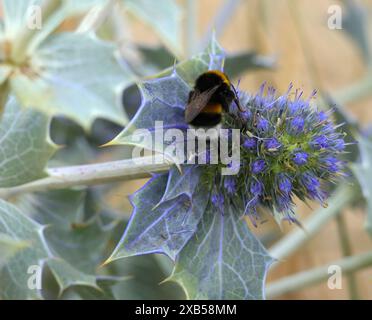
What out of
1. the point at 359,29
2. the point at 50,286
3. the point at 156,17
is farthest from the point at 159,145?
the point at 359,29

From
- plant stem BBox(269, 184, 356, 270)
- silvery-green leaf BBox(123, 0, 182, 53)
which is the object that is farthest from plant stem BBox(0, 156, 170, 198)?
plant stem BBox(269, 184, 356, 270)

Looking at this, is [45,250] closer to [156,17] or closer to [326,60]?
[156,17]

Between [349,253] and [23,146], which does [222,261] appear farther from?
[349,253]

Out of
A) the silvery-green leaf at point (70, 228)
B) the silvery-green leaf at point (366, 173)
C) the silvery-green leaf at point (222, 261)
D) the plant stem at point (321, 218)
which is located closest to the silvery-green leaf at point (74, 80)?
the silvery-green leaf at point (222, 261)

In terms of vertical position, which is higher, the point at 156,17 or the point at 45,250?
the point at 156,17

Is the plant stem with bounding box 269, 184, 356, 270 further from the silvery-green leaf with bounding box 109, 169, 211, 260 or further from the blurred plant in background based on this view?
the silvery-green leaf with bounding box 109, 169, 211, 260
